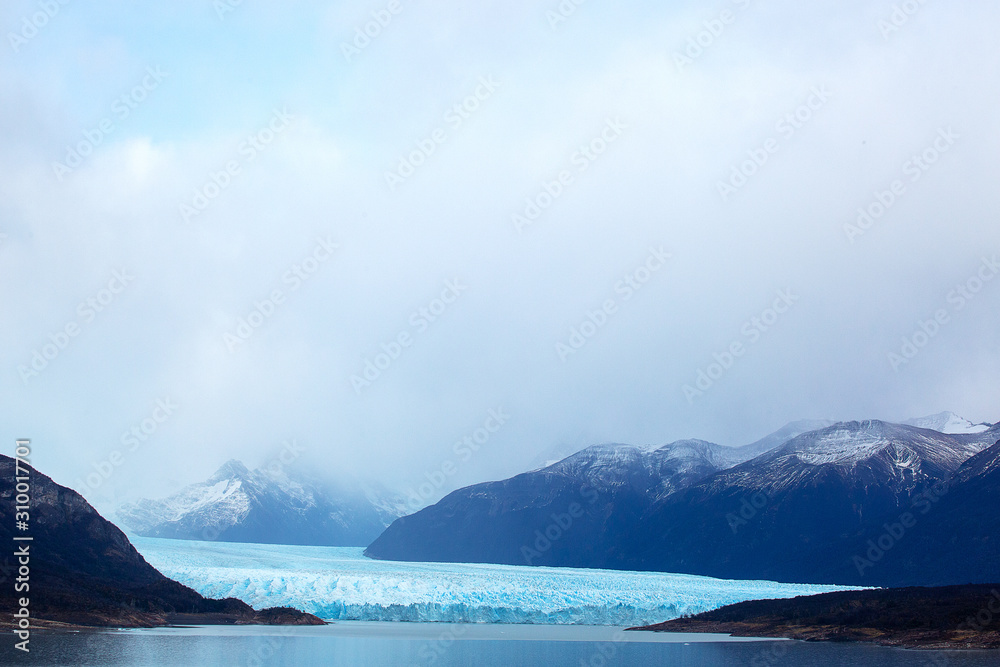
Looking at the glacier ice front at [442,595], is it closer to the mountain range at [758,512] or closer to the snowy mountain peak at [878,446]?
the mountain range at [758,512]

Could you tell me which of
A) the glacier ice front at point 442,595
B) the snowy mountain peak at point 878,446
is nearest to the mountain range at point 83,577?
the glacier ice front at point 442,595

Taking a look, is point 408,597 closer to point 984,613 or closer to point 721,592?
point 721,592

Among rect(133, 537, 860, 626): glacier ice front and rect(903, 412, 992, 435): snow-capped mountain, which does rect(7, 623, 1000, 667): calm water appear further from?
rect(903, 412, 992, 435): snow-capped mountain

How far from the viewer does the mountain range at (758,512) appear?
13200 centimetres

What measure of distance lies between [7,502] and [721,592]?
62885mm

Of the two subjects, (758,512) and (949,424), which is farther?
(949,424)

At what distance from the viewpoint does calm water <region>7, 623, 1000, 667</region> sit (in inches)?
1766

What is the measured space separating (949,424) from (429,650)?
162 meters

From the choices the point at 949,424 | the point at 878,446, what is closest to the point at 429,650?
the point at 878,446

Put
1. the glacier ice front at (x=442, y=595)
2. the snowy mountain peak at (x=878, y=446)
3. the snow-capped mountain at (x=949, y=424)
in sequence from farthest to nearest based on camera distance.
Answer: the snow-capped mountain at (x=949, y=424), the snowy mountain peak at (x=878, y=446), the glacier ice front at (x=442, y=595)

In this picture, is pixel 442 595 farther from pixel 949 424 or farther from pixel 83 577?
pixel 949 424

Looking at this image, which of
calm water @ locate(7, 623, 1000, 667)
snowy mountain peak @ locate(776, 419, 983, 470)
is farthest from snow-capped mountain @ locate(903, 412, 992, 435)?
calm water @ locate(7, 623, 1000, 667)

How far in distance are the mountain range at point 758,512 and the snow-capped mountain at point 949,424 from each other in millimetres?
777

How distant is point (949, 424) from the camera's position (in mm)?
184625
